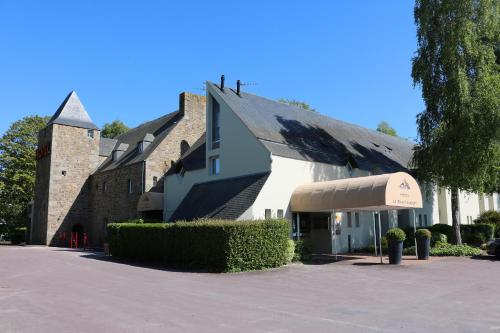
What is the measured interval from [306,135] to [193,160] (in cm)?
815

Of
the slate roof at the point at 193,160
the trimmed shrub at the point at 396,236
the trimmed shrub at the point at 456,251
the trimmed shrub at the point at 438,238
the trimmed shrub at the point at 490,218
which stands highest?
Answer: the slate roof at the point at 193,160

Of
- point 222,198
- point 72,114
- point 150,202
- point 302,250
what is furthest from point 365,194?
point 72,114

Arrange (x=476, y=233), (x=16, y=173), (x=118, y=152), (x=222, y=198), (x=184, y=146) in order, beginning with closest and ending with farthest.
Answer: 1. (x=222, y=198)
2. (x=476, y=233)
3. (x=184, y=146)
4. (x=118, y=152)
5. (x=16, y=173)

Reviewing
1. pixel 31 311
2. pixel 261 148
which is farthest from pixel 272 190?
pixel 31 311

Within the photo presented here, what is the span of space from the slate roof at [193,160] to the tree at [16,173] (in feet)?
81.2

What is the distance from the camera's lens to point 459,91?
2366 centimetres

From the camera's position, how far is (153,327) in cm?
788

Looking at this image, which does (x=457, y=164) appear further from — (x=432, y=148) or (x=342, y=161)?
(x=342, y=161)

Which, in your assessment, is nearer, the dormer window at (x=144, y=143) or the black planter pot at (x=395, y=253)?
the black planter pot at (x=395, y=253)

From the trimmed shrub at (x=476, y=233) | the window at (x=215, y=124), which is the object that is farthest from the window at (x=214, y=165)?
the trimmed shrub at (x=476, y=233)

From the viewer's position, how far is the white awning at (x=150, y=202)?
30.5 meters

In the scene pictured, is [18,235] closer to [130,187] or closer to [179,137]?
[130,187]

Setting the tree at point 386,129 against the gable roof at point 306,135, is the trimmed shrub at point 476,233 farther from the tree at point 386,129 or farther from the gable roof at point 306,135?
the tree at point 386,129

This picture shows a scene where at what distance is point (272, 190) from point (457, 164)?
10.4m
